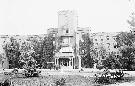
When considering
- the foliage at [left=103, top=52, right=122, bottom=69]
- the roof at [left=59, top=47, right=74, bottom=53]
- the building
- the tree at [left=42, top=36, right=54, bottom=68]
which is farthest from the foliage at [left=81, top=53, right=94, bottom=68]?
the building

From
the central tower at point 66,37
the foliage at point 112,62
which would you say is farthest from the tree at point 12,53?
the foliage at point 112,62

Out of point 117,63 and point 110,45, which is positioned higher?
point 110,45

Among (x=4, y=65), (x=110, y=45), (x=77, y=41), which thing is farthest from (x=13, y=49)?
(x=110, y=45)

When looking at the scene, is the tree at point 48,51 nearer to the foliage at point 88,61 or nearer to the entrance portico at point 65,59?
the entrance portico at point 65,59

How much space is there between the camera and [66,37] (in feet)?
191

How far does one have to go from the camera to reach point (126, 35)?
51.5m

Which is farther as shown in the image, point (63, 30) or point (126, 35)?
point (63, 30)

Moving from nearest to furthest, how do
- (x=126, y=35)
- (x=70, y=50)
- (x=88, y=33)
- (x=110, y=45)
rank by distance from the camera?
(x=126, y=35), (x=70, y=50), (x=88, y=33), (x=110, y=45)

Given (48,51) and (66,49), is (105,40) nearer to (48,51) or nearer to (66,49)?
(66,49)

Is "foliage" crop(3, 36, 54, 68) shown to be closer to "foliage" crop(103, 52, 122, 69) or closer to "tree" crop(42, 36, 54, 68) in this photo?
"tree" crop(42, 36, 54, 68)

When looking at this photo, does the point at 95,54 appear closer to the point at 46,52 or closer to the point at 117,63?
the point at 117,63

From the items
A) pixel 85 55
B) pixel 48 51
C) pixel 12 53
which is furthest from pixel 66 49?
pixel 12 53

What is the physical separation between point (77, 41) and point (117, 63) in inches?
433

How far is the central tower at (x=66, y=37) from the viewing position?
56.4m
